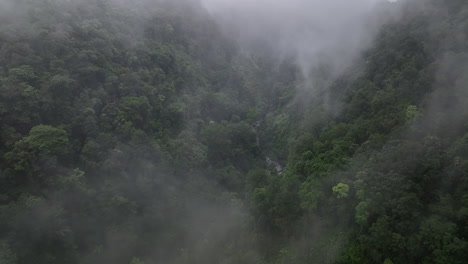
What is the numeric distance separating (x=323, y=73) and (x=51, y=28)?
81.2 feet

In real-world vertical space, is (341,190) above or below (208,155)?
below

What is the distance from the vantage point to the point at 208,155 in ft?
94.5

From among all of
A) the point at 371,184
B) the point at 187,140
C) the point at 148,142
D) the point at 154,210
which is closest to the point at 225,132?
the point at 187,140

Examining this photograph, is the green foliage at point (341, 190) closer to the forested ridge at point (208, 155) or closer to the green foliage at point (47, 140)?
the forested ridge at point (208, 155)

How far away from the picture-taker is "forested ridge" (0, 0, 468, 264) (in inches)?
601

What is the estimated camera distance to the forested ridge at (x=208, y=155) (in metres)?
15.3

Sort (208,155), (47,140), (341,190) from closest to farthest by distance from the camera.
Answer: (341,190)
(47,140)
(208,155)

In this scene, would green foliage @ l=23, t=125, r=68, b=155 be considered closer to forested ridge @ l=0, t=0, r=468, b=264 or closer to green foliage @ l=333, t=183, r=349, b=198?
forested ridge @ l=0, t=0, r=468, b=264

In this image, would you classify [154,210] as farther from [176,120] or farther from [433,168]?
[433,168]

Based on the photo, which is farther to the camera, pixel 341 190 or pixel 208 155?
pixel 208 155

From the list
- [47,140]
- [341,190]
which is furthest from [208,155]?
[341,190]

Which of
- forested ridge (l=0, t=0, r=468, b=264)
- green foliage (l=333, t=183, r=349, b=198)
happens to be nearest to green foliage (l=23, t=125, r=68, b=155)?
forested ridge (l=0, t=0, r=468, b=264)

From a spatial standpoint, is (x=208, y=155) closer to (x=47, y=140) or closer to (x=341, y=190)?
(x=47, y=140)

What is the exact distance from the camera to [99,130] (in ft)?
77.4
